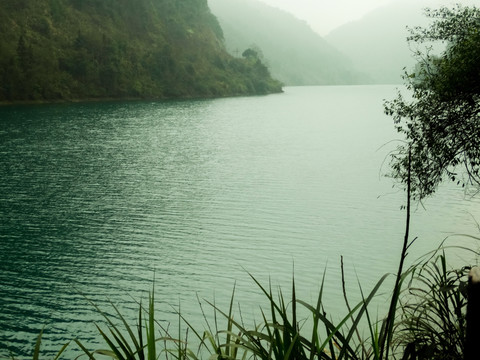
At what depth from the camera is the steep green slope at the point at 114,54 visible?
313 feet

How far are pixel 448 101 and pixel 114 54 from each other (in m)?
115

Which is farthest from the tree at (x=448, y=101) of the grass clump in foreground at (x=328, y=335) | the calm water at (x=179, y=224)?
the grass clump in foreground at (x=328, y=335)

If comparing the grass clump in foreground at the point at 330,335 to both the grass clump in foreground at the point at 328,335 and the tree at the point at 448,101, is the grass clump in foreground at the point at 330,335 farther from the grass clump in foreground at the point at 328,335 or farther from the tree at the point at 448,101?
the tree at the point at 448,101

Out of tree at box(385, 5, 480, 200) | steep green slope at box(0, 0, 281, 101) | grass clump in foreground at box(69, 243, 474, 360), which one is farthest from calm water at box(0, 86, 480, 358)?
steep green slope at box(0, 0, 281, 101)

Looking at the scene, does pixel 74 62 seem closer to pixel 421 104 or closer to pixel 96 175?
pixel 96 175

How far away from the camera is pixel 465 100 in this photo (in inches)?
510

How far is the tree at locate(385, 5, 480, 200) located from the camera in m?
12.6

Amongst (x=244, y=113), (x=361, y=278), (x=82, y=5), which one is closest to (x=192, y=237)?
(x=361, y=278)

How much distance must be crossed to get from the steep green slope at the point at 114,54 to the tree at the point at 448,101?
282 feet

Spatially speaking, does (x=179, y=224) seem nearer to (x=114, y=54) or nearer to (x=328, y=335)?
(x=328, y=335)

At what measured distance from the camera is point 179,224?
76.6 feet

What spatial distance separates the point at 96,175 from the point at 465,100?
2737 cm

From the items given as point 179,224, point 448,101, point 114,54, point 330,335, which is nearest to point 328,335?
point 330,335

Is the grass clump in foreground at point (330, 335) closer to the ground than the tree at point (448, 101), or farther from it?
closer to the ground
